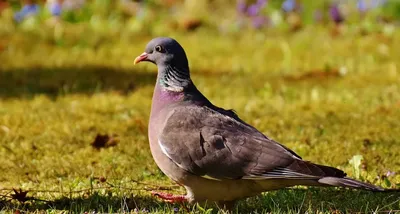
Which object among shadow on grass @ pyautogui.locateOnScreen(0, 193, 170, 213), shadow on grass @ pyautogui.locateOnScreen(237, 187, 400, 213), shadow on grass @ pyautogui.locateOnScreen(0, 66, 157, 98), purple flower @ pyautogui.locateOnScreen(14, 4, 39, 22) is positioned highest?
purple flower @ pyautogui.locateOnScreen(14, 4, 39, 22)

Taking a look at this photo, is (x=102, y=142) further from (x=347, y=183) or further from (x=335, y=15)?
(x=335, y=15)

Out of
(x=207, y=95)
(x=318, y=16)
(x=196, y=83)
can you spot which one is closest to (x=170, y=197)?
(x=207, y=95)

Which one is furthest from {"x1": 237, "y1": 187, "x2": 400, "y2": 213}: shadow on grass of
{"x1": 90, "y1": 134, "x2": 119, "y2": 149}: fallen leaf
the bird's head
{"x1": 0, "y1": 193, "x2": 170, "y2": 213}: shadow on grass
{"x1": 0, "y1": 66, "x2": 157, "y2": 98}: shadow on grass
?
{"x1": 0, "y1": 66, "x2": 157, "y2": 98}: shadow on grass

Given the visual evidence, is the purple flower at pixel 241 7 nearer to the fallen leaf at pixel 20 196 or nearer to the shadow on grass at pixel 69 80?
the shadow on grass at pixel 69 80

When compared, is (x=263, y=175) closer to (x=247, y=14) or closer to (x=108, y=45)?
(x=108, y=45)

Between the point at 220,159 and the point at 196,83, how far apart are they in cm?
429

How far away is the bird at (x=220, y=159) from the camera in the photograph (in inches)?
174

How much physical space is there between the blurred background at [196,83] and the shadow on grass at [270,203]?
22 millimetres

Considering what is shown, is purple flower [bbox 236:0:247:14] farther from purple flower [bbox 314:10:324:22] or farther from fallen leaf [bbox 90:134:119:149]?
fallen leaf [bbox 90:134:119:149]

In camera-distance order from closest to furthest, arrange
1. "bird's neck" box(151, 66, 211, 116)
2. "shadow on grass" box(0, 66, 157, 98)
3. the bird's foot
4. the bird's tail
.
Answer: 1. the bird's tail
2. the bird's foot
3. "bird's neck" box(151, 66, 211, 116)
4. "shadow on grass" box(0, 66, 157, 98)

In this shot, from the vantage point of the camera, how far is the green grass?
5129mm

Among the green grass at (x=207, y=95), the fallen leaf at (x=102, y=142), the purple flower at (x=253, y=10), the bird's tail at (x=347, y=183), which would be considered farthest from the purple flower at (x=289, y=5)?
the bird's tail at (x=347, y=183)

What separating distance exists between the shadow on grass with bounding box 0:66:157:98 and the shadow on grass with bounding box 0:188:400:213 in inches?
140

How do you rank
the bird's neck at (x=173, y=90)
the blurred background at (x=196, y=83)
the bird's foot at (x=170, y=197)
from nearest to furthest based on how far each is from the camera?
the bird's foot at (x=170, y=197), the bird's neck at (x=173, y=90), the blurred background at (x=196, y=83)
